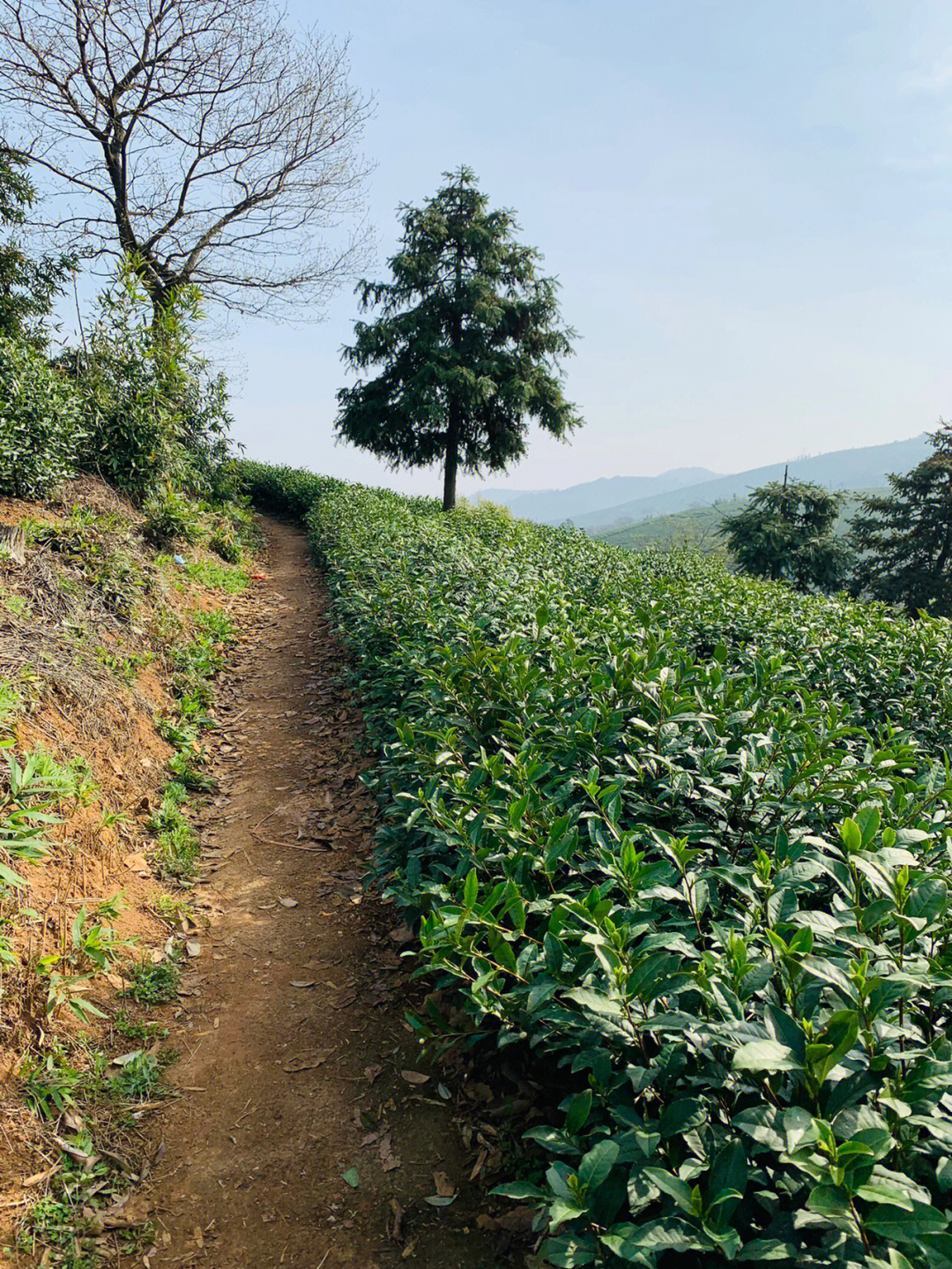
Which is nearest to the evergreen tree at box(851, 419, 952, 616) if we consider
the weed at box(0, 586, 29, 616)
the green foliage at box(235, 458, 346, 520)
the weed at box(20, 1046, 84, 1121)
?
the green foliage at box(235, 458, 346, 520)

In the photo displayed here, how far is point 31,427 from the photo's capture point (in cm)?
669

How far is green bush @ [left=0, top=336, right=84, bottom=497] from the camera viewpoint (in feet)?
20.9

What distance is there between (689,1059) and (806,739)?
1204 millimetres

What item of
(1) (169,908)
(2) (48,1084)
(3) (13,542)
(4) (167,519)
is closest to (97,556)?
(3) (13,542)

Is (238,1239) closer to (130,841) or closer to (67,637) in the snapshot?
(130,841)

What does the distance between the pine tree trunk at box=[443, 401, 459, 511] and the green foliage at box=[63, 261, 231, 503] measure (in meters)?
12.3

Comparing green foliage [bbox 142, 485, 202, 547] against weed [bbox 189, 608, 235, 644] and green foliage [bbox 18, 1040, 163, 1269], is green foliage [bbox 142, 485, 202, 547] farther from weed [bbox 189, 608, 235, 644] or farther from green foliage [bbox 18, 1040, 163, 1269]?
green foliage [bbox 18, 1040, 163, 1269]

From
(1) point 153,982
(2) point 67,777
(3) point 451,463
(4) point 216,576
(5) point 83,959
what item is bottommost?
(1) point 153,982

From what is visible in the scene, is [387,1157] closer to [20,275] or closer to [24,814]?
[24,814]

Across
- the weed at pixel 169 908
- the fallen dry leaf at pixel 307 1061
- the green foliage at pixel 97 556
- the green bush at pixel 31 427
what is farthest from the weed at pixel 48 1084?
the green bush at pixel 31 427

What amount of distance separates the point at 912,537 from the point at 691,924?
3585 centimetres

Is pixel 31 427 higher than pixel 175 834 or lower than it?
higher

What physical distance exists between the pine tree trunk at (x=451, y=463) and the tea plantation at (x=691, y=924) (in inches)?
730

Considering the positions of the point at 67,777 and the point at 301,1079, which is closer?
the point at 301,1079
